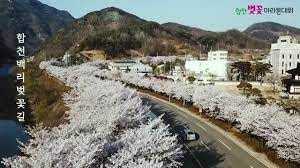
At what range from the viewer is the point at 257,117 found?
163ft

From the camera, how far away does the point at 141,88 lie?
379ft

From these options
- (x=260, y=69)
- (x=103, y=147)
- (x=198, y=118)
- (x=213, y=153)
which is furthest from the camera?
(x=260, y=69)

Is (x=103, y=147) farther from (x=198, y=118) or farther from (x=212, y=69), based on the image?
(x=212, y=69)

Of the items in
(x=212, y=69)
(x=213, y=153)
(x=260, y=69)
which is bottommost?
(x=213, y=153)

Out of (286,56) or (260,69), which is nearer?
(260,69)

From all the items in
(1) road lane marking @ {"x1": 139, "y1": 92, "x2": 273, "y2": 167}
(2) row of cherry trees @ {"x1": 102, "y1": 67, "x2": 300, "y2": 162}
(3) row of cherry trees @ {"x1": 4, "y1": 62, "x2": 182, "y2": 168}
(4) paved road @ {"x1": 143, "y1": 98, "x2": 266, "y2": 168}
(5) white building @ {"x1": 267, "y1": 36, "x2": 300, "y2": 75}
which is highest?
(5) white building @ {"x1": 267, "y1": 36, "x2": 300, "y2": 75}

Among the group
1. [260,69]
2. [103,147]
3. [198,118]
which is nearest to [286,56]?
[260,69]

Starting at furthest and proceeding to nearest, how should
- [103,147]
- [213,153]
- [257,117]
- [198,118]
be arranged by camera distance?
1. [198,118]
2. [257,117]
3. [213,153]
4. [103,147]

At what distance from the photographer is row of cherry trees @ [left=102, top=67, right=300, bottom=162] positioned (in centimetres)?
3997

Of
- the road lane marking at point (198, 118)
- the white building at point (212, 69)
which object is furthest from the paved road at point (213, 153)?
the white building at point (212, 69)

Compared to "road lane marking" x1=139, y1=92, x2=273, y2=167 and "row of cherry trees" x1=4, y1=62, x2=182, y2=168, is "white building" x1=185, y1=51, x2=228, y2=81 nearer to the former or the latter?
"road lane marking" x1=139, y1=92, x2=273, y2=167

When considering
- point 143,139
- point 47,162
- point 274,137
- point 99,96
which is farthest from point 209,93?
point 47,162

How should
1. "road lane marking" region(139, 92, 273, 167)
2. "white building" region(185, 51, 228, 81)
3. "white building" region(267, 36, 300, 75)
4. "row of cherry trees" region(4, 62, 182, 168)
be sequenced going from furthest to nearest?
"white building" region(267, 36, 300, 75) < "white building" region(185, 51, 228, 81) < "road lane marking" region(139, 92, 273, 167) < "row of cherry trees" region(4, 62, 182, 168)

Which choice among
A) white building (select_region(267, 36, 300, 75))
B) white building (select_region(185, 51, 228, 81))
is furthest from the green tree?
white building (select_region(267, 36, 300, 75))
